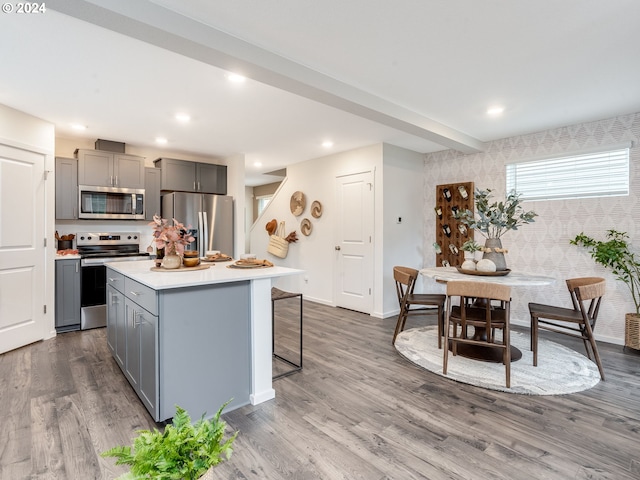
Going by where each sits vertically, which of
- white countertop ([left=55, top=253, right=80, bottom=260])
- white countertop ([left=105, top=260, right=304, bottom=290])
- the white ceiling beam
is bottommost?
white countertop ([left=105, top=260, right=304, bottom=290])

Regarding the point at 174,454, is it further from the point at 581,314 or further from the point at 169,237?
the point at 581,314

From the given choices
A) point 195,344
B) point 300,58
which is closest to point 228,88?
point 300,58

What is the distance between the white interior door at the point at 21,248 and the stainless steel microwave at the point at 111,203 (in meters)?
0.54

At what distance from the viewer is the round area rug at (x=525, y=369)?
260 cm

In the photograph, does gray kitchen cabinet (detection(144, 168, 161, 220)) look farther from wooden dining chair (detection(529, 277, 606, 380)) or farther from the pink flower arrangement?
wooden dining chair (detection(529, 277, 606, 380))

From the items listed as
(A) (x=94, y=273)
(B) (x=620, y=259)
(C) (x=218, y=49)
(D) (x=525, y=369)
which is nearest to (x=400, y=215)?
(B) (x=620, y=259)

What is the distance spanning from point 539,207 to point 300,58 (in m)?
3.45

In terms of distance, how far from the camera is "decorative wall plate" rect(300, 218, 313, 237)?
19.1ft

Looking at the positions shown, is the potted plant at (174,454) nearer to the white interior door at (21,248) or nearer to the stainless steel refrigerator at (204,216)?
the white interior door at (21,248)

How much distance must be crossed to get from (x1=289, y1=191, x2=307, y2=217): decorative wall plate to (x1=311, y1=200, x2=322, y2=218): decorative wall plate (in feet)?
0.79

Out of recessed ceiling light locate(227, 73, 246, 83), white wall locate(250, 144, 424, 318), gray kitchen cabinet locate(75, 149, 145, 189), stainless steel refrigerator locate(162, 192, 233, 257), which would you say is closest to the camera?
recessed ceiling light locate(227, 73, 246, 83)

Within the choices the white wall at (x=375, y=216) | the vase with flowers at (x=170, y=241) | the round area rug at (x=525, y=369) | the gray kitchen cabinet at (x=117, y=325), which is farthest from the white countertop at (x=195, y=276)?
the white wall at (x=375, y=216)

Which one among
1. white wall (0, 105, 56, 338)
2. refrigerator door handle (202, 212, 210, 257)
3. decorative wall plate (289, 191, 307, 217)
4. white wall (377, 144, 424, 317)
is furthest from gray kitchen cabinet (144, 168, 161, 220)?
white wall (377, 144, 424, 317)

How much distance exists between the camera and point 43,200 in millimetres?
3791
